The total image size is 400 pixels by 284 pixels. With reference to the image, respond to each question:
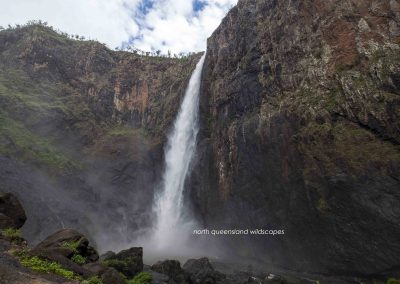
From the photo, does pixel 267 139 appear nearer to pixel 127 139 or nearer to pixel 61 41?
pixel 127 139

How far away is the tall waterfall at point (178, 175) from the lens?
40812 mm

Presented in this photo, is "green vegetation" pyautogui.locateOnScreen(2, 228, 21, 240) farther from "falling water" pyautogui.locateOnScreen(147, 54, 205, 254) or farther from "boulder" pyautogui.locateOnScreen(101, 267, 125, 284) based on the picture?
"falling water" pyautogui.locateOnScreen(147, 54, 205, 254)

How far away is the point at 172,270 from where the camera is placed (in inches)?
895

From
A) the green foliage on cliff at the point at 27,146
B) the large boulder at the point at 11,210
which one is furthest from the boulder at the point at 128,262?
the green foliage on cliff at the point at 27,146

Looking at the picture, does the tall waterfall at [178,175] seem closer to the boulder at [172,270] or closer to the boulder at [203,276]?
the boulder at [203,276]

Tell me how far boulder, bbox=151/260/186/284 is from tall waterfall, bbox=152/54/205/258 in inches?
605

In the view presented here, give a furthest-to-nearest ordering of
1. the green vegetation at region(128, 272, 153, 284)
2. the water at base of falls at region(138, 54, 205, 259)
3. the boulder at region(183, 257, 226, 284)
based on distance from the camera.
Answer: the water at base of falls at region(138, 54, 205, 259) < the boulder at region(183, 257, 226, 284) < the green vegetation at region(128, 272, 153, 284)

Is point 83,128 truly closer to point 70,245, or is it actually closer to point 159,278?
point 159,278

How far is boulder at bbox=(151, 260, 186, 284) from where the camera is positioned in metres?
22.4

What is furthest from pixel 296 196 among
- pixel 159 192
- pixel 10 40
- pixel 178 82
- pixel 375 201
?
pixel 10 40

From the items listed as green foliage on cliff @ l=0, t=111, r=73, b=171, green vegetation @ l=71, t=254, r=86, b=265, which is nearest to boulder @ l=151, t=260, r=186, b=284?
green vegetation @ l=71, t=254, r=86, b=265

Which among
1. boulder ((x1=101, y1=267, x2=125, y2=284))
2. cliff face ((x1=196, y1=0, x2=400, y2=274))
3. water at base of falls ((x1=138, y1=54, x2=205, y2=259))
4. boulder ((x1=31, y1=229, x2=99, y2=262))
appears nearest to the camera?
boulder ((x1=101, y1=267, x2=125, y2=284))

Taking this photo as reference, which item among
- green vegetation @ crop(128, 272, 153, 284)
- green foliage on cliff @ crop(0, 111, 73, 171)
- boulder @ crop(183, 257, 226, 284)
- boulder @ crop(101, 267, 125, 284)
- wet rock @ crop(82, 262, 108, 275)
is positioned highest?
green foliage on cliff @ crop(0, 111, 73, 171)

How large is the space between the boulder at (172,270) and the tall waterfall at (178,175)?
1537 centimetres
